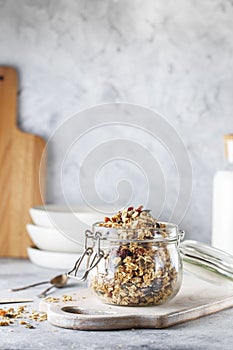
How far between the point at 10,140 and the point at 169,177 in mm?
448

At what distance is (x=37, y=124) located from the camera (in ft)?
6.29

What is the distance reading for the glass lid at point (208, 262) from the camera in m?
1.36

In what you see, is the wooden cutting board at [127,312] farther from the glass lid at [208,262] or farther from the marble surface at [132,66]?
the marble surface at [132,66]

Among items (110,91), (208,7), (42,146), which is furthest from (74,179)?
(208,7)

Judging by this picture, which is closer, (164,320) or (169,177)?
(164,320)

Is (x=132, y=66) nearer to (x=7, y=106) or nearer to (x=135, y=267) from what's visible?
(x=7, y=106)

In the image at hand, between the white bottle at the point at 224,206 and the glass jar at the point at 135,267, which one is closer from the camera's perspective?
the glass jar at the point at 135,267

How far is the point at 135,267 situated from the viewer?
1.17 metres

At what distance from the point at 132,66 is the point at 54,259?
57cm

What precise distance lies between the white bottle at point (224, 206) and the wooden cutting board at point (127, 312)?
320mm

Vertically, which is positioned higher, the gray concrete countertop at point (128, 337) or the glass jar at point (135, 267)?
the glass jar at point (135, 267)

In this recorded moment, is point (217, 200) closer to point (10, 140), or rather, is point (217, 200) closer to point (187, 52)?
point (187, 52)

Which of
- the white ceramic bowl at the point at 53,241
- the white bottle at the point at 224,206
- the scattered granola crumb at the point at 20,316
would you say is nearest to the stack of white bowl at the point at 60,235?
the white ceramic bowl at the point at 53,241

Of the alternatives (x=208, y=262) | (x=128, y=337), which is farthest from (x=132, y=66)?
(x=128, y=337)
